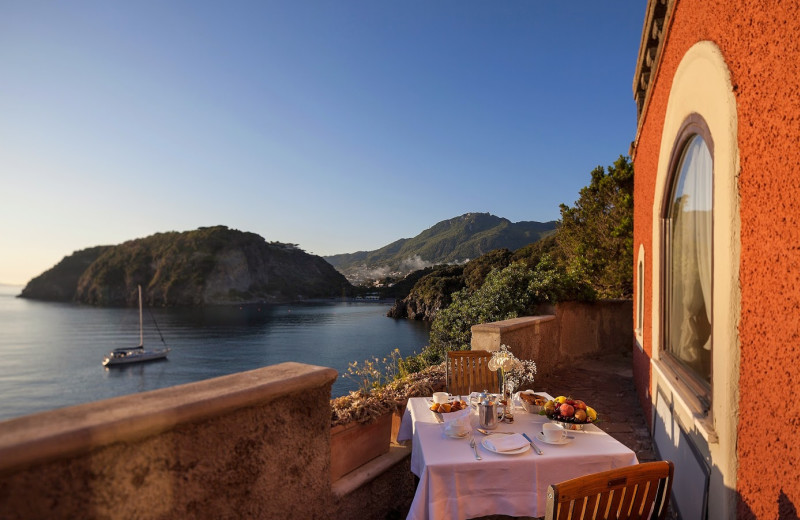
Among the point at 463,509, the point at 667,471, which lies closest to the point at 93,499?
the point at 463,509

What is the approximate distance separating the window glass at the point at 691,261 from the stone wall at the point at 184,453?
237cm

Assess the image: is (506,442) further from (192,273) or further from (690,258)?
(192,273)

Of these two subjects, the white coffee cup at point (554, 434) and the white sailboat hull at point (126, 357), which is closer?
the white coffee cup at point (554, 434)

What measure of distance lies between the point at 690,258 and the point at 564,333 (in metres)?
4.95

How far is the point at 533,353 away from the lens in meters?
6.37

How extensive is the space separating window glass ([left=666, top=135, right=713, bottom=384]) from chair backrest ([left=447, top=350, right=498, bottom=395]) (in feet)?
5.39

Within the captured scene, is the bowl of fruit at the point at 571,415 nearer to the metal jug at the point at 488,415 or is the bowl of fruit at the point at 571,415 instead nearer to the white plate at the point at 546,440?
the white plate at the point at 546,440

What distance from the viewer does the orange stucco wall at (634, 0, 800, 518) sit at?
1.47 m

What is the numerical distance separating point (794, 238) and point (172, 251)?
119487 millimetres

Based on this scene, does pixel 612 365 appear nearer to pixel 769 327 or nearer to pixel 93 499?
pixel 769 327

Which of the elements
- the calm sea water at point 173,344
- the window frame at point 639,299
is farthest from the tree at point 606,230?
the calm sea water at point 173,344

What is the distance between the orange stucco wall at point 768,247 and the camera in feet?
4.82

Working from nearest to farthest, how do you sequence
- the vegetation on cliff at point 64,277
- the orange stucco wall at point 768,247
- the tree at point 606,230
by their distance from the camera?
the orange stucco wall at point 768,247
the tree at point 606,230
the vegetation on cliff at point 64,277

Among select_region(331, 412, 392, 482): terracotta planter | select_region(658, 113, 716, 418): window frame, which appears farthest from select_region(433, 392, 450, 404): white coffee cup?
select_region(658, 113, 716, 418): window frame
